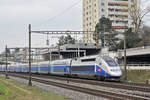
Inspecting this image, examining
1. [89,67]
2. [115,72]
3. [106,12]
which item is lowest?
[115,72]

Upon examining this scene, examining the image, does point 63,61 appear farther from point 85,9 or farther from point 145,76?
point 85,9

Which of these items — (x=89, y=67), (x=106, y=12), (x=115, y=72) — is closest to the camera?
(x=115, y=72)

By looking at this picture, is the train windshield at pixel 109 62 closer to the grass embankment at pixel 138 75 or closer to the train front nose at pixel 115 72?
the train front nose at pixel 115 72

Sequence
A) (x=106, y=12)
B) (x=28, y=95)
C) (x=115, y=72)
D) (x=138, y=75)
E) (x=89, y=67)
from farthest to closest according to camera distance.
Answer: (x=106, y=12), (x=138, y=75), (x=89, y=67), (x=115, y=72), (x=28, y=95)

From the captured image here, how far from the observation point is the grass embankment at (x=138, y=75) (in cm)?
3827

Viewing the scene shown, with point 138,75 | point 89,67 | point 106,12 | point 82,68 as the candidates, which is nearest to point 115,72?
point 89,67

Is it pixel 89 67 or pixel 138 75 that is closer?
pixel 89 67

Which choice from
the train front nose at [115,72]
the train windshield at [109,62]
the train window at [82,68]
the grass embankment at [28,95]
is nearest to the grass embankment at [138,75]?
the train windshield at [109,62]

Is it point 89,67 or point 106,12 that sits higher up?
point 106,12

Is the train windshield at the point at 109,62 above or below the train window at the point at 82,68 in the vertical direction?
above

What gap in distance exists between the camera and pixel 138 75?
41062 mm

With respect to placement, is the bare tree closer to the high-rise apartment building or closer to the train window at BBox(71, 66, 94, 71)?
the train window at BBox(71, 66, 94, 71)

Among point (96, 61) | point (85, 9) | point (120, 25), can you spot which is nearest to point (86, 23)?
point (85, 9)

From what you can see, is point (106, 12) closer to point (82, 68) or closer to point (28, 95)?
point (82, 68)
